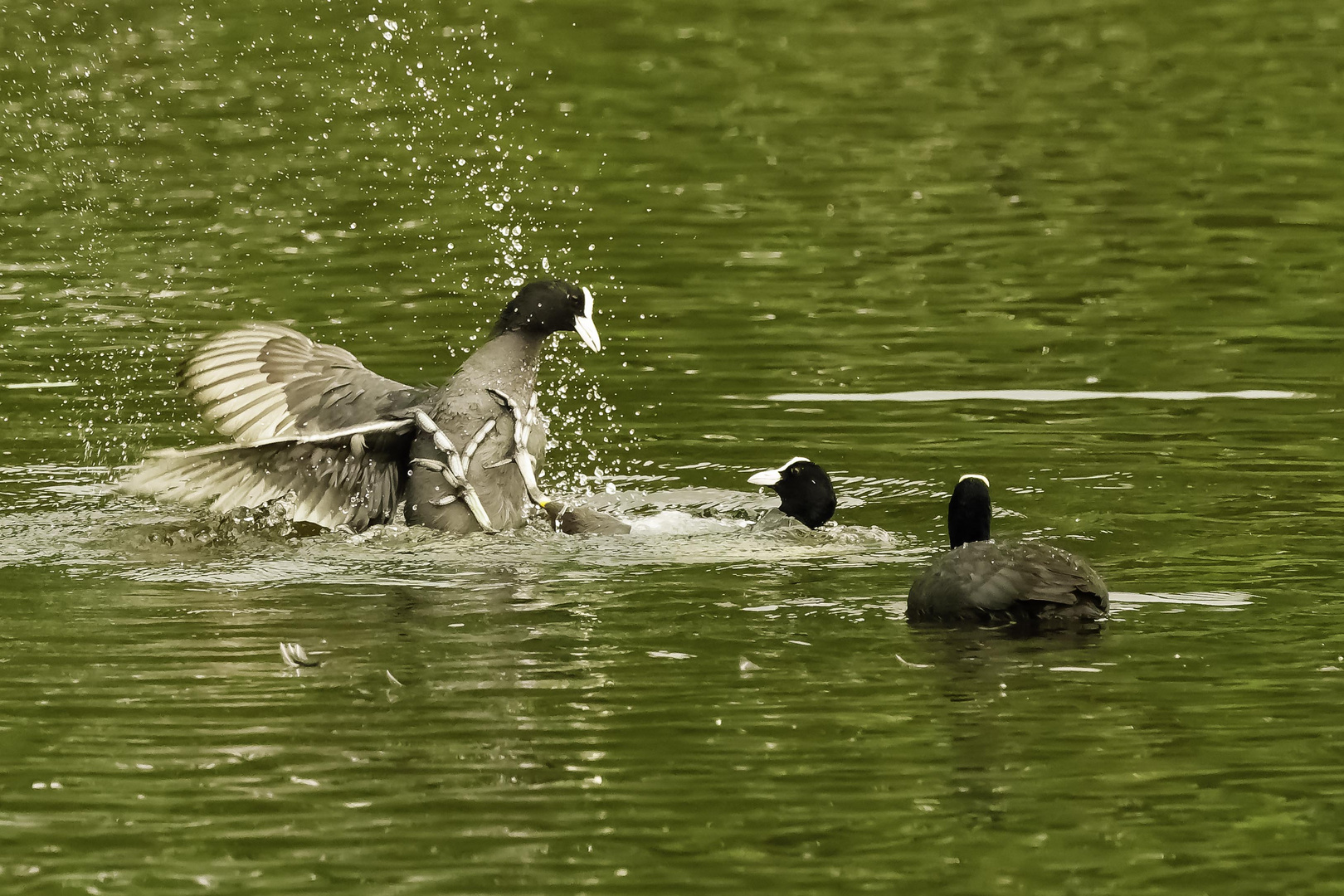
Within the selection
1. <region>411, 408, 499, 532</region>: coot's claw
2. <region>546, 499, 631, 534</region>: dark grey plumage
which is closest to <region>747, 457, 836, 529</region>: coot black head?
<region>546, 499, 631, 534</region>: dark grey plumage

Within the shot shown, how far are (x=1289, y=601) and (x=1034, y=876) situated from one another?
283 centimetres

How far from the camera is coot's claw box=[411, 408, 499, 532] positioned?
9555 millimetres

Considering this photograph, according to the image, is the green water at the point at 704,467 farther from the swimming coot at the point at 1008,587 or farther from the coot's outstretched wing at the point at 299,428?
the coot's outstretched wing at the point at 299,428

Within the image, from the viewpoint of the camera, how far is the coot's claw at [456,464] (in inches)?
376

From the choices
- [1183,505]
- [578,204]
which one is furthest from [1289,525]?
[578,204]

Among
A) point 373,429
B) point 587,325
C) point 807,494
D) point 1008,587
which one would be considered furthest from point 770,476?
point 1008,587

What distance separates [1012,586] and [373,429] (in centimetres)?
315

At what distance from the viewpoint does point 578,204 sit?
1761cm

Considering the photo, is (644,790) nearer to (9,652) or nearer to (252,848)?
(252,848)

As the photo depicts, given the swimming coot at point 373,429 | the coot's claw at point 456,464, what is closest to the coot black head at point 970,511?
the swimming coot at point 373,429

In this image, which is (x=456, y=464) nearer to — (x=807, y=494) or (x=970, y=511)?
(x=807, y=494)

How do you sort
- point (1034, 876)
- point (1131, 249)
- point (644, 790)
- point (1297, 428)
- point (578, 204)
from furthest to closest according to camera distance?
point (578, 204)
point (1131, 249)
point (1297, 428)
point (644, 790)
point (1034, 876)

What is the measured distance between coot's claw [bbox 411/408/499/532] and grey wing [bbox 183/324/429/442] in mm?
245

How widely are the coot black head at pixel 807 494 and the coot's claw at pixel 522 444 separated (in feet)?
3.47
